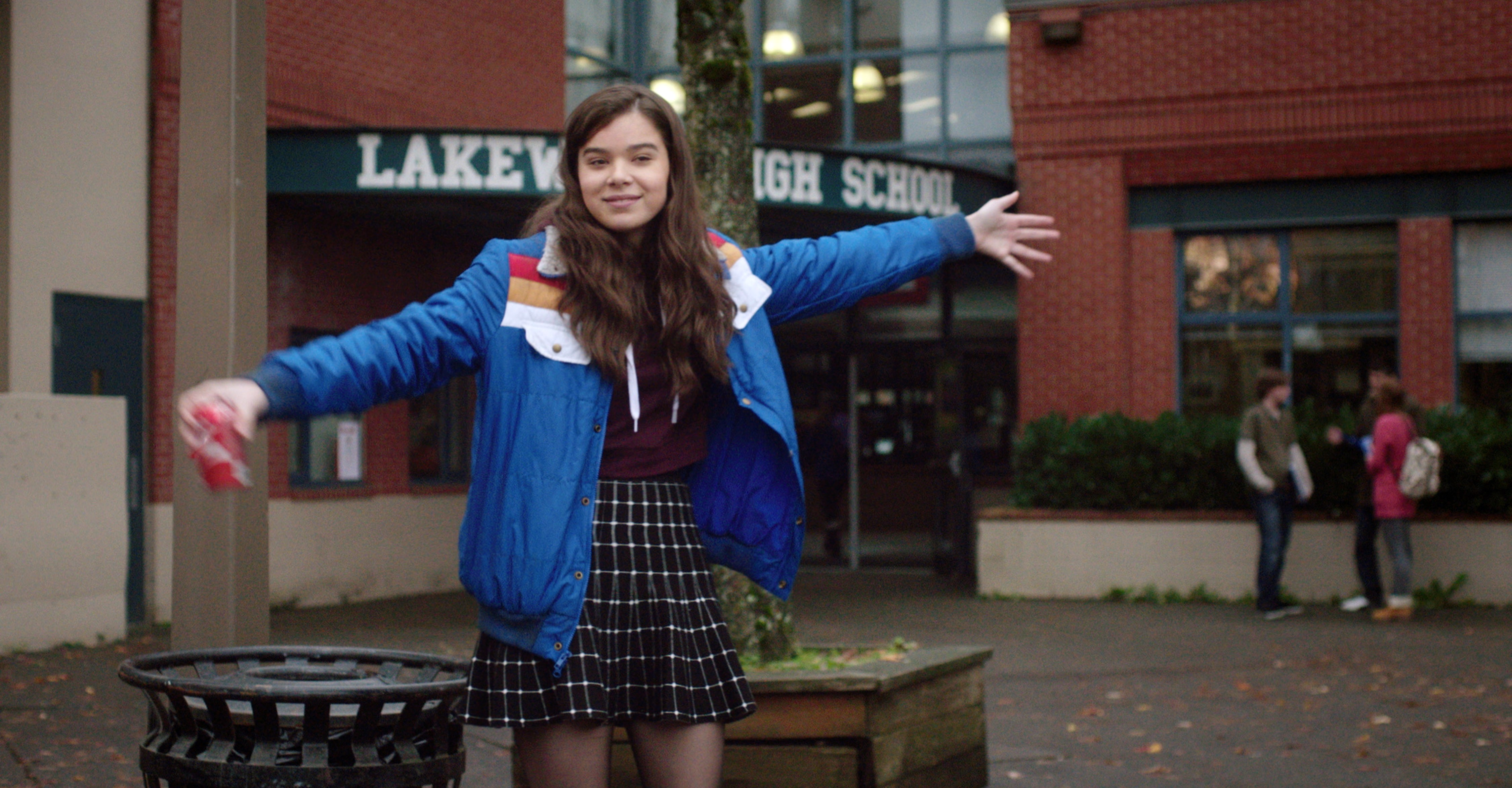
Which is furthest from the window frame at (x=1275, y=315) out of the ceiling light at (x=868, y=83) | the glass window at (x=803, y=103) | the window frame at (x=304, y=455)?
the window frame at (x=304, y=455)

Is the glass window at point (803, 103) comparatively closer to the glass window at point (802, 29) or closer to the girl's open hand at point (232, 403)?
the glass window at point (802, 29)

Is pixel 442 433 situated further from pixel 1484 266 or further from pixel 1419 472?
pixel 1484 266

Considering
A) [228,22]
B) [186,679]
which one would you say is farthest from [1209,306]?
[186,679]

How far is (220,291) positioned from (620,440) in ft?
4.45

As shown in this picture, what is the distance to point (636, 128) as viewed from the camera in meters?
2.80

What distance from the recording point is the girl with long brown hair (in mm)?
2648

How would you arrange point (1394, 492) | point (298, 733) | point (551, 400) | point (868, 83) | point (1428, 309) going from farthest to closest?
point (868, 83) → point (1428, 309) → point (1394, 492) → point (551, 400) → point (298, 733)

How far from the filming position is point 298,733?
249 cm

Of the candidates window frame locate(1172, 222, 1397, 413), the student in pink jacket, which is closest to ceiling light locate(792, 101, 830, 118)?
window frame locate(1172, 222, 1397, 413)

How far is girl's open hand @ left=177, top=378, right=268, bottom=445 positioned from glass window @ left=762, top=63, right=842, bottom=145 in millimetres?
15389

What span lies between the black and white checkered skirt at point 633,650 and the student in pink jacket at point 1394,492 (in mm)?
9522

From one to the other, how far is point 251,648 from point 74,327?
26.9ft

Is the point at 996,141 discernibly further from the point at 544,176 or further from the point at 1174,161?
the point at 544,176

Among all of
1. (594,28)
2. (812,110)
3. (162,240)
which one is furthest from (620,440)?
(812,110)
